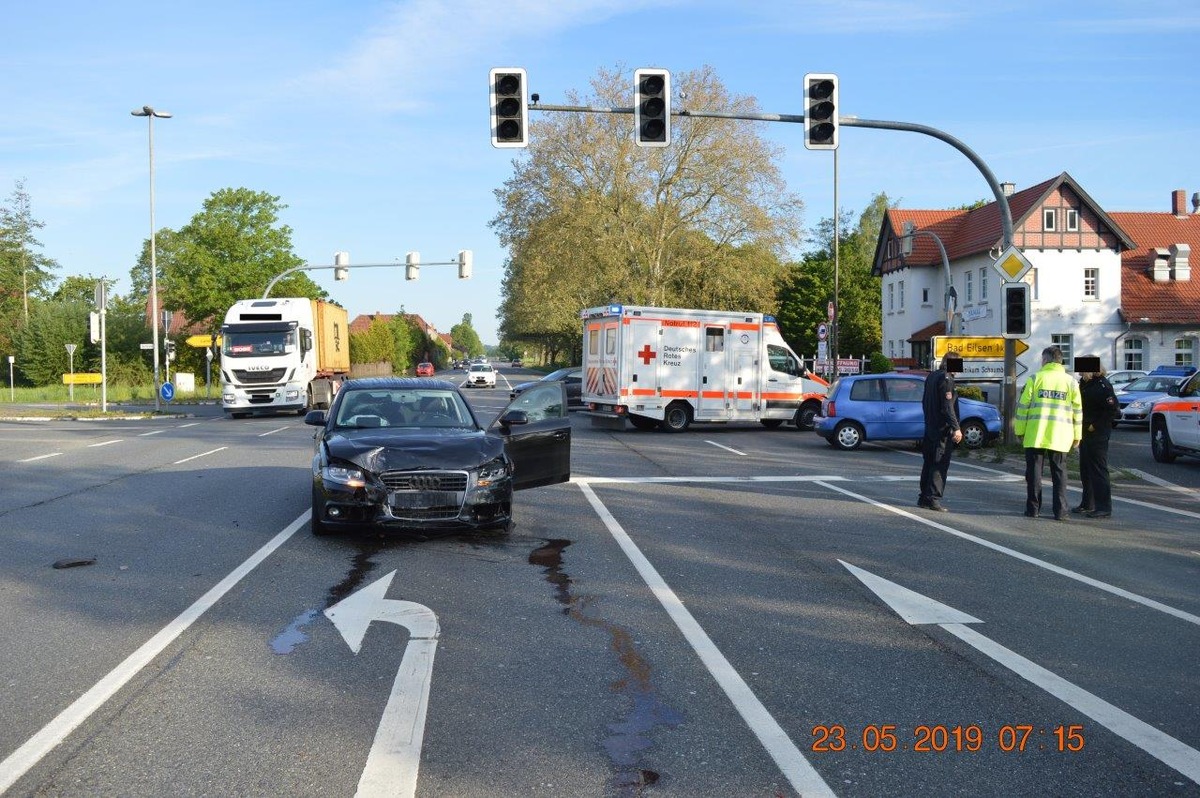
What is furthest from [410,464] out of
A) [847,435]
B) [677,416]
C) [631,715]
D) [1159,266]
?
[1159,266]

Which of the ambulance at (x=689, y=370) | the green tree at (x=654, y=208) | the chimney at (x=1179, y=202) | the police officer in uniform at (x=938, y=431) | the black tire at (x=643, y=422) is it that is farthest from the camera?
the chimney at (x=1179, y=202)

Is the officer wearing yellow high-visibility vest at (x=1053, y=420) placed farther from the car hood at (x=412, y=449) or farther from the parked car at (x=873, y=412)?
the parked car at (x=873, y=412)

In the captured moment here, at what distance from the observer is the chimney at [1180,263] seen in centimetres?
5200

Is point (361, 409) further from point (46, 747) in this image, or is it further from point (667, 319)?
point (667, 319)

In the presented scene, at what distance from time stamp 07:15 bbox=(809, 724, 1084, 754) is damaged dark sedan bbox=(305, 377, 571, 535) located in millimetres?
5045

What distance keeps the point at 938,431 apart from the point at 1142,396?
1890 cm

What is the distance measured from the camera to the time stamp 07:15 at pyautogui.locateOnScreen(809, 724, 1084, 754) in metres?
4.55

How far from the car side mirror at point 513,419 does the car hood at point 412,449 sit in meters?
0.78

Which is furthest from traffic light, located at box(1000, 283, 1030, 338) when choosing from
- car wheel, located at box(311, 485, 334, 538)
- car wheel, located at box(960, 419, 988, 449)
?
car wheel, located at box(311, 485, 334, 538)

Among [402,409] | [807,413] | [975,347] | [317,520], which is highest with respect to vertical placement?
[975,347]

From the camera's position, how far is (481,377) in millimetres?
65438

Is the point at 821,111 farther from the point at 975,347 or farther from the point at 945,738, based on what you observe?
the point at 945,738

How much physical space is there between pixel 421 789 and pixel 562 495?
9392 millimetres

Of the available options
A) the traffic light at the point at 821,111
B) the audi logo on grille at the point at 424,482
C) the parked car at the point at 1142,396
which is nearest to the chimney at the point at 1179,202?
the parked car at the point at 1142,396
